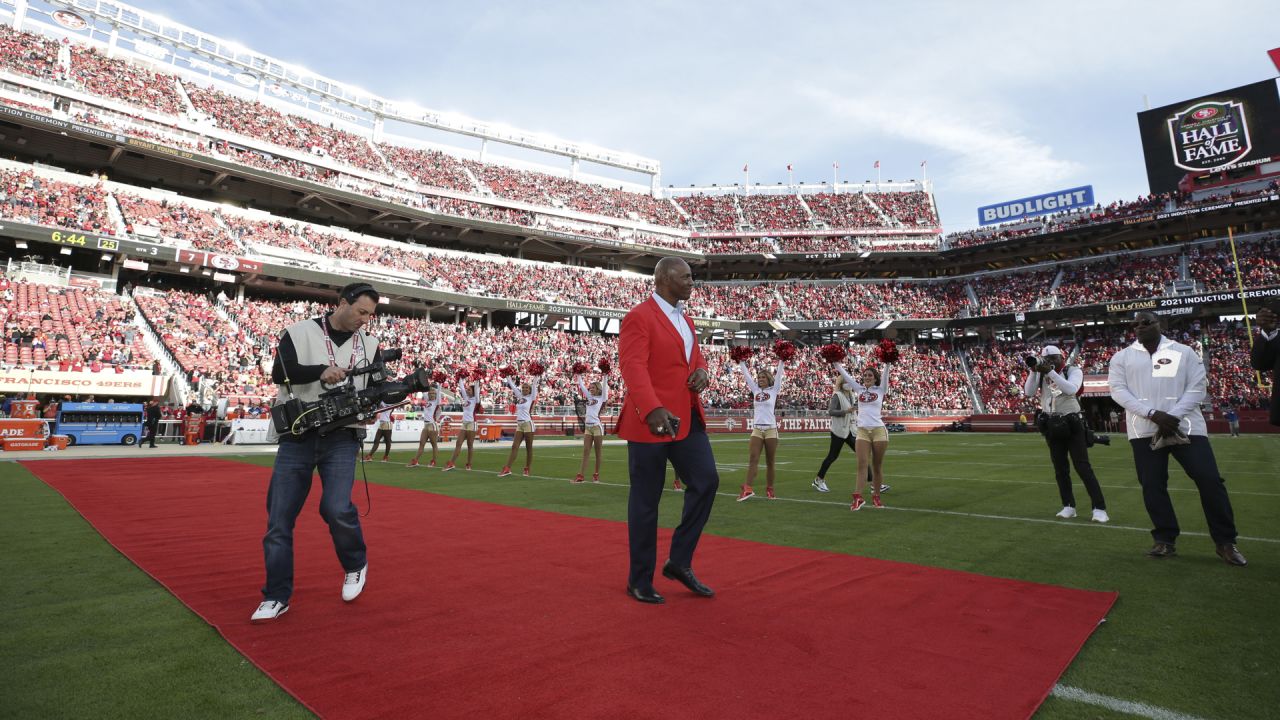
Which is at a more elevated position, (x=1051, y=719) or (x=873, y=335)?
(x=873, y=335)

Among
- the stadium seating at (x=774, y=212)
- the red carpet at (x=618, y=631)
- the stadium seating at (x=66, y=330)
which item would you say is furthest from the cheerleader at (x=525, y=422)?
the stadium seating at (x=774, y=212)

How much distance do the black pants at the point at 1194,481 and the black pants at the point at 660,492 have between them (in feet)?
12.7

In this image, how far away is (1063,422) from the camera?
7.78 m

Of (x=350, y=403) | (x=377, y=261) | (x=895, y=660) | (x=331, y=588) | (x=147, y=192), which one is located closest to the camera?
(x=895, y=660)

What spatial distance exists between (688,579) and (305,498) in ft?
8.13

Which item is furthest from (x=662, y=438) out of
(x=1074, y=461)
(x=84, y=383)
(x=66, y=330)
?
(x=66, y=330)

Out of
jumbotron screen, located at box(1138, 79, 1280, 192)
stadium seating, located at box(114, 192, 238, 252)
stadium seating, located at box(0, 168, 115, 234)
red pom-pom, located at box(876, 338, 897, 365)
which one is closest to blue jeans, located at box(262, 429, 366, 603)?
red pom-pom, located at box(876, 338, 897, 365)

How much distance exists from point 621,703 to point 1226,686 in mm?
2685

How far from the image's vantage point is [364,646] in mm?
3256

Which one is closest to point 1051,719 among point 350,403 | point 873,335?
point 350,403

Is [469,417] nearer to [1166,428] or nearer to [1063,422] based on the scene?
[1063,422]

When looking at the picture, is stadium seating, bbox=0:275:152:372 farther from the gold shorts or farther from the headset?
the gold shorts

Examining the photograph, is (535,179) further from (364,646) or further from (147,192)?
(364,646)

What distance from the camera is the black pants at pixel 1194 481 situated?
5.25m
